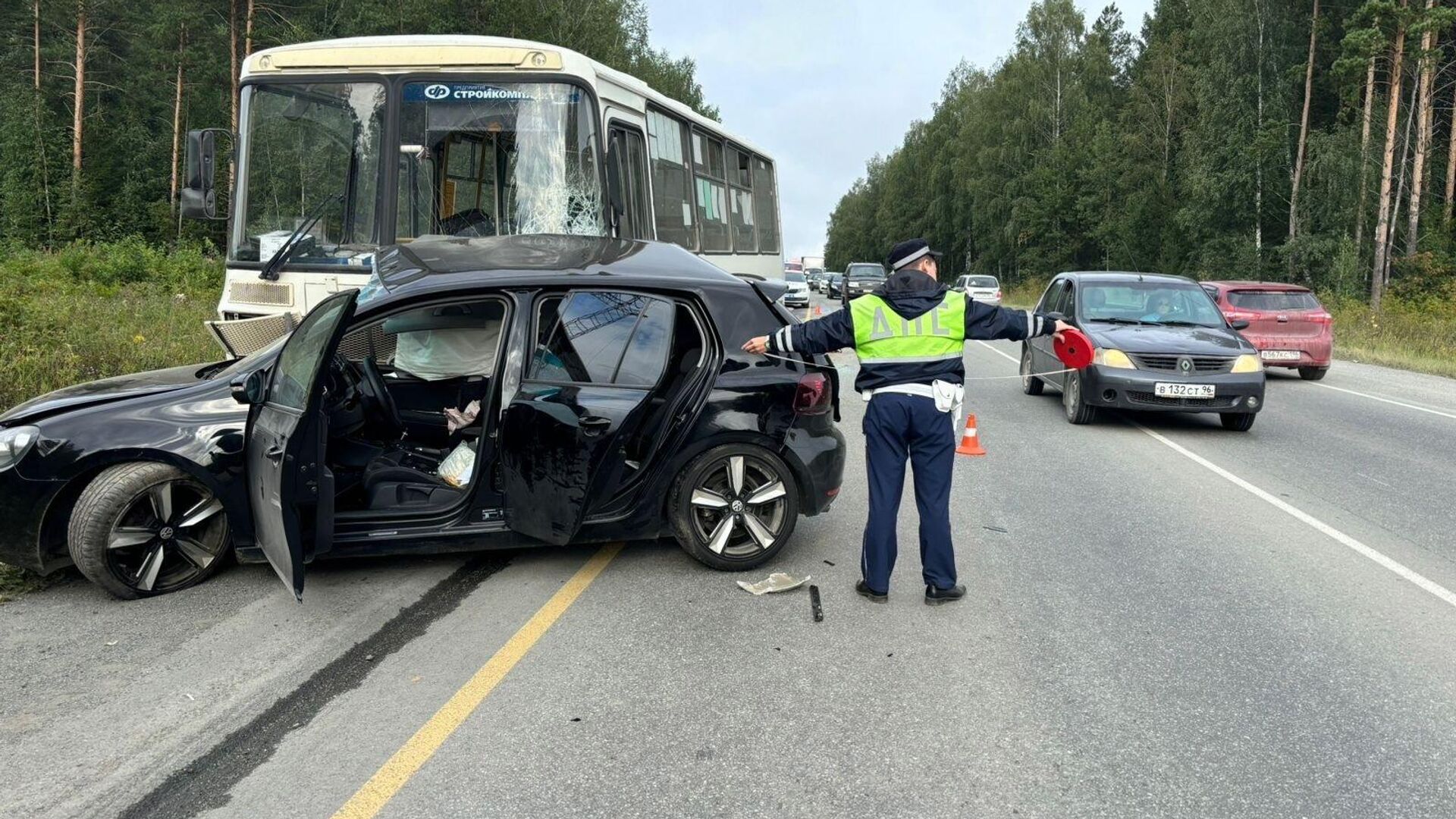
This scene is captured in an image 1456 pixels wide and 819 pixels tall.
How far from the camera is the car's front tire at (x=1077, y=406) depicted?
11.1 metres

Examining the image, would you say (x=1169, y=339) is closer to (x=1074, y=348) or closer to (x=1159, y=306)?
(x=1159, y=306)

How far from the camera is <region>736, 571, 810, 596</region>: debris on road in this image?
5.20m

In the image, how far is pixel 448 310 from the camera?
5.95 meters

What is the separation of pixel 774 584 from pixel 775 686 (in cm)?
127

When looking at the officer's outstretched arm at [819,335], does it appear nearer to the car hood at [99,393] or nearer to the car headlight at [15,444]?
the car hood at [99,393]

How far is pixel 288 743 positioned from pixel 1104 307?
10.5m

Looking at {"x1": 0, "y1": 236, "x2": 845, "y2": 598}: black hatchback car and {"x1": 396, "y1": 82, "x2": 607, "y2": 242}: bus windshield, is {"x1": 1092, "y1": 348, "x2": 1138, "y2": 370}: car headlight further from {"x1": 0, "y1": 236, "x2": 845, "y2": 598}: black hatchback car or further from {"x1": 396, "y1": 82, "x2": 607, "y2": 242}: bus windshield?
{"x1": 0, "y1": 236, "x2": 845, "y2": 598}: black hatchback car

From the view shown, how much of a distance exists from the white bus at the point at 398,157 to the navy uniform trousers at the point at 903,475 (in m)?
4.34

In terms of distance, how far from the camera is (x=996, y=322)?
5000mm

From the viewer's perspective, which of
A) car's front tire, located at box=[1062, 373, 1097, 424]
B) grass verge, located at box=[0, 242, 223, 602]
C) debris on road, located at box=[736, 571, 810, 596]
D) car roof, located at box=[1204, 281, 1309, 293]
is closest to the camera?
debris on road, located at box=[736, 571, 810, 596]

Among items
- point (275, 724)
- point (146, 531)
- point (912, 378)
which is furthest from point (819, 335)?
point (146, 531)

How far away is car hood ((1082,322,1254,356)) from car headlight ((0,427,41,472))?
9168 mm

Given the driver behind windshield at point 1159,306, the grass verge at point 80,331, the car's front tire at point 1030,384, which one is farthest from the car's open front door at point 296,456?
the car's front tire at point 1030,384

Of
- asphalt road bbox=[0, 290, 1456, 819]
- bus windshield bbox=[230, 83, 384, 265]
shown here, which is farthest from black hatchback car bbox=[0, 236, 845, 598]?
bus windshield bbox=[230, 83, 384, 265]
